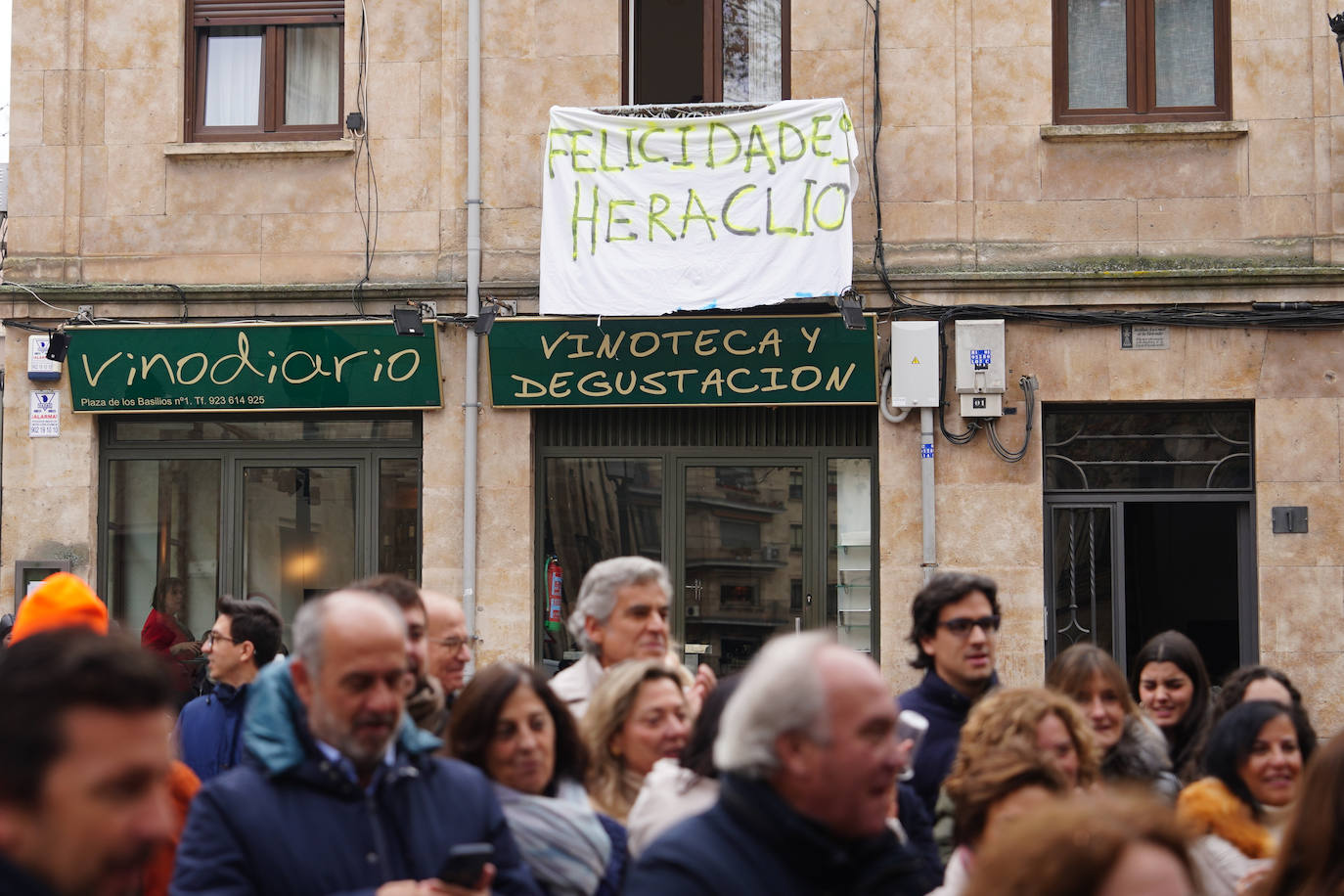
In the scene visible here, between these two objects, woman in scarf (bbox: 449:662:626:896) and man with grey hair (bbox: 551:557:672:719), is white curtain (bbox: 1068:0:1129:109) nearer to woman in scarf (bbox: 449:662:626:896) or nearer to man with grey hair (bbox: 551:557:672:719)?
man with grey hair (bbox: 551:557:672:719)

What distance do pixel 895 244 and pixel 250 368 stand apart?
5.18 m

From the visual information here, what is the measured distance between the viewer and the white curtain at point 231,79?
12398 mm

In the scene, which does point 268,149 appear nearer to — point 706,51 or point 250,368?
point 250,368

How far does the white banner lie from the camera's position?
36.1 feet

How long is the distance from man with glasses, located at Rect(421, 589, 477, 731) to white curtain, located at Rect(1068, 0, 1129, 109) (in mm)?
7958

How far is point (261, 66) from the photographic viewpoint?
1243 centimetres

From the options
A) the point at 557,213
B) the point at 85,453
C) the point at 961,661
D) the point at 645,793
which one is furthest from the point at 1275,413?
the point at 85,453

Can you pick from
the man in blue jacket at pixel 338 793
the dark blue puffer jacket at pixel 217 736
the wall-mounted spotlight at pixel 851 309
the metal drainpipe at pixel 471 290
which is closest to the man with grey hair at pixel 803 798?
the man in blue jacket at pixel 338 793

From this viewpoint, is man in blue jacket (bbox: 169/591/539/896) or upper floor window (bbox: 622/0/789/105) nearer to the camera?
man in blue jacket (bbox: 169/591/539/896)

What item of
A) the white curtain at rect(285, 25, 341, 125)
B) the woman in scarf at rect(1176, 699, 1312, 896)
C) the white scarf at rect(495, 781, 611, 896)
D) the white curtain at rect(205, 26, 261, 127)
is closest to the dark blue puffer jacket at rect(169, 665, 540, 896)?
the white scarf at rect(495, 781, 611, 896)

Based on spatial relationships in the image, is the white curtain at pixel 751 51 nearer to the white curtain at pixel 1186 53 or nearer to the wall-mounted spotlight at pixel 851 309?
the wall-mounted spotlight at pixel 851 309

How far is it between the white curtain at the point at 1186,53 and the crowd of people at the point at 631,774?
22.8ft

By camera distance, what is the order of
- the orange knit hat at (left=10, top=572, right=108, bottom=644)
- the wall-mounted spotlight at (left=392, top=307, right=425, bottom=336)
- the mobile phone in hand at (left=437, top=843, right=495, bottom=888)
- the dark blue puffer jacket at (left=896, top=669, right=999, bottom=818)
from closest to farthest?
the mobile phone in hand at (left=437, top=843, right=495, bottom=888), the orange knit hat at (left=10, top=572, right=108, bottom=644), the dark blue puffer jacket at (left=896, top=669, right=999, bottom=818), the wall-mounted spotlight at (left=392, top=307, right=425, bottom=336)

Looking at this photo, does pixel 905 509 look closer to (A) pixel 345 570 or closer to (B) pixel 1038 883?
(A) pixel 345 570
